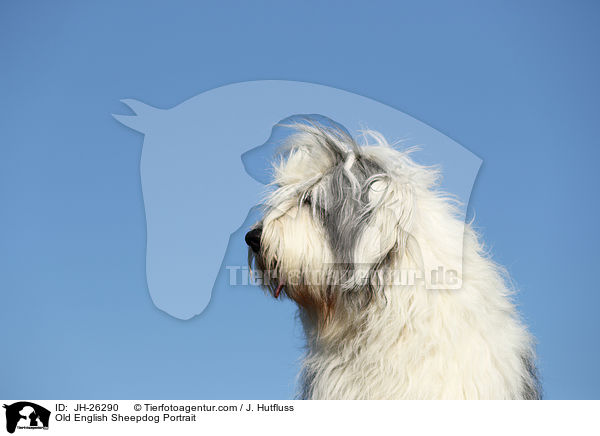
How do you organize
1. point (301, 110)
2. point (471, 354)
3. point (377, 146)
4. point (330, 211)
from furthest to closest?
point (301, 110) → point (377, 146) → point (330, 211) → point (471, 354)

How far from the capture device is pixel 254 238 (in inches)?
189

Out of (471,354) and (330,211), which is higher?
(330,211)

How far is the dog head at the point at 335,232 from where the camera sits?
4.65 metres

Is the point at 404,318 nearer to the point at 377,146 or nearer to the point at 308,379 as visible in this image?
the point at 308,379

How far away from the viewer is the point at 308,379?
16.5 ft

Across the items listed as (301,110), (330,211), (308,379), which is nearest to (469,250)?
(330,211)

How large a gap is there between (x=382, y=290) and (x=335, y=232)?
0.47 m

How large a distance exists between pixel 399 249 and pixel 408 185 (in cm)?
46
